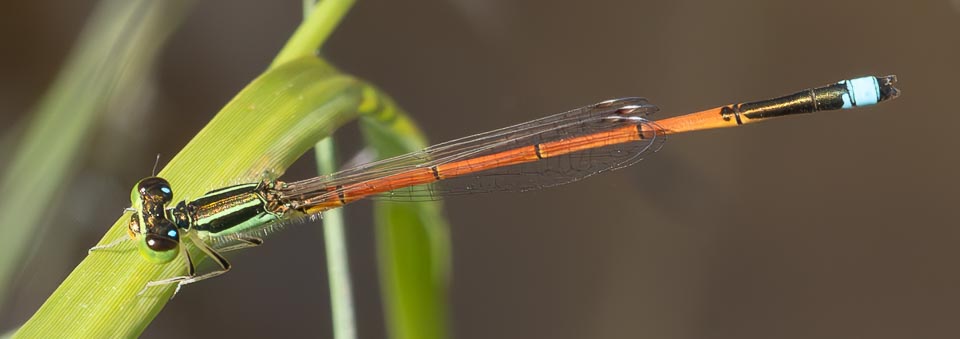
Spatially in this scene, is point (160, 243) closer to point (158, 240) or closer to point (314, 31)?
point (158, 240)

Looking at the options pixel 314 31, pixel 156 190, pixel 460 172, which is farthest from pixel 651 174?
pixel 156 190

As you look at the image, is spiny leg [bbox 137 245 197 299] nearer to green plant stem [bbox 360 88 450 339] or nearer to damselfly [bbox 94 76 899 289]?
damselfly [bbox 94 76 899 289]

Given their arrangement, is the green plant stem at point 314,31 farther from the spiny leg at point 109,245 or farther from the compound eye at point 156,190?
the spiny leg at point 109,245

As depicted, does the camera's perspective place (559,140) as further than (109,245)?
Yes

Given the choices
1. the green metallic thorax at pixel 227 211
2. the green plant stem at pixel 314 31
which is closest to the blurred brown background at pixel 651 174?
the green metallic thorax at pixel 227 211

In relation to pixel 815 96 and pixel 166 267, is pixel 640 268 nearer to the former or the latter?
pixel 815 96

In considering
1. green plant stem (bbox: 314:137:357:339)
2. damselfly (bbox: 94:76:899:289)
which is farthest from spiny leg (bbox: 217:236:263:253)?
green plant stem (bbox: 314:137:357:339)
